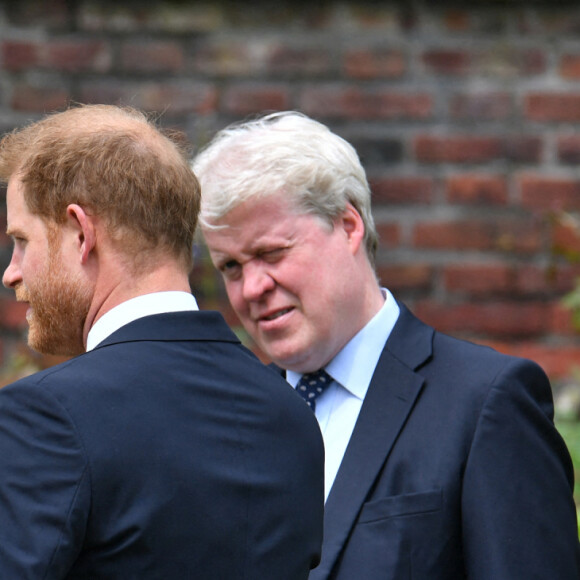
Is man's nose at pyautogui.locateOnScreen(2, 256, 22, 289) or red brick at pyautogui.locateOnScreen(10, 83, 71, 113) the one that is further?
red brick at pyautogui.locateOnScreen(10, 83, 71, 113)

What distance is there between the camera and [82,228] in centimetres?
153

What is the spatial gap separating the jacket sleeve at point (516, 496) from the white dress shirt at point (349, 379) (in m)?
0.33

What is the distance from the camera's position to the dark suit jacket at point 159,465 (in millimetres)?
1322

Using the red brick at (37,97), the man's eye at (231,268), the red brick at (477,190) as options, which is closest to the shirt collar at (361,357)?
the man's eye at (231,268)

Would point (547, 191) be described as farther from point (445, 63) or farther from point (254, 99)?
point (254, 99)

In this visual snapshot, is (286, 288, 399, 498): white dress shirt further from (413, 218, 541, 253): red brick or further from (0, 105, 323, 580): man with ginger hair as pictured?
(413, 218, 541, 253): red brick

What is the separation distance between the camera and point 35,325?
162 centimetres

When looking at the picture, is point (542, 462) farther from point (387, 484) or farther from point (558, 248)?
point (558, 248)

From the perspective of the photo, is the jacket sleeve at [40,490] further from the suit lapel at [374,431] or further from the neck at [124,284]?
the suit lapel at [374,431]

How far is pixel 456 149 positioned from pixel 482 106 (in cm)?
15

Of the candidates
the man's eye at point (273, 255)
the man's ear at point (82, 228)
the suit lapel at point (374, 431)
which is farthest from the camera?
the man's eye at point (273, 255)

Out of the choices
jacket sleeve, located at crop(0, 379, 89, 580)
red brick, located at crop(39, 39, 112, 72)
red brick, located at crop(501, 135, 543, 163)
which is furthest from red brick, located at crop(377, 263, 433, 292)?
jacket sleeve, located at crop(0, 379, 89, 580)

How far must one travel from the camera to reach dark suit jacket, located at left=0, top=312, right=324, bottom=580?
52.1 inches

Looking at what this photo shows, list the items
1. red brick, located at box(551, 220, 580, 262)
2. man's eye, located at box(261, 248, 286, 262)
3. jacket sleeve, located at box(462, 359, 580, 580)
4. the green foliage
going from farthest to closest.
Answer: red brick, located at box(551, 220, 580, 262), the green foliage, man's eye, located at box(261, 248, 286, 262), jacket sleeve, located at box(462, 359, 580, 580)
